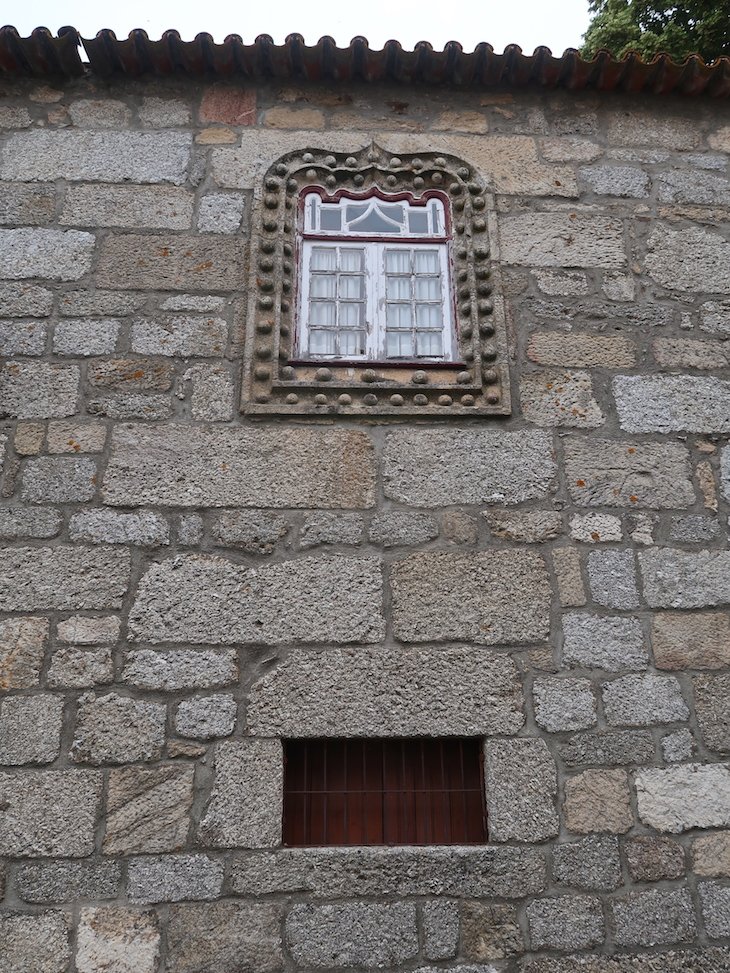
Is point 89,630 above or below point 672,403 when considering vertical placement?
below

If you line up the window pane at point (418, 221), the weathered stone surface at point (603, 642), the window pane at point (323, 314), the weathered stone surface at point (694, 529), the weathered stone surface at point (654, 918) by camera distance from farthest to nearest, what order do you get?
1. the window pane at point (418, 221)
2. the window pane at point (323, 314)
3. the weathered stone surface at point (694, 529)
4. the weathered stone surface at point (603, 642)
5. the weathered stone surface at point (654, 918)

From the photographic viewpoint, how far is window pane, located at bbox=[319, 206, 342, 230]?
12.7 ft

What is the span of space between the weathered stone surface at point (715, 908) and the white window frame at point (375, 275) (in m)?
2.21

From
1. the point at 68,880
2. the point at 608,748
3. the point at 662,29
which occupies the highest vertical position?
the point at 662,29

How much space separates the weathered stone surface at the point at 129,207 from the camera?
3693 mm

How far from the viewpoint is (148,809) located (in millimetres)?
2783

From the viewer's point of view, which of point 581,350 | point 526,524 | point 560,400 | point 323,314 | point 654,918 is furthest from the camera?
point 323,314

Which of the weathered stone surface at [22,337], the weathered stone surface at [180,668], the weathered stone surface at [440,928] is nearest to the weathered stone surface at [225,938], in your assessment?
the weathered stone surface at [440,928]

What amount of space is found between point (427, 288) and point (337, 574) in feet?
4.77

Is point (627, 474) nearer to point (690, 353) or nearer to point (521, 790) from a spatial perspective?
point (690, 353)

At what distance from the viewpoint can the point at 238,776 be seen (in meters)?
2.84

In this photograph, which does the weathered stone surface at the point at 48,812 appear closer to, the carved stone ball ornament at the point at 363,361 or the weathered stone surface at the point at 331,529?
the weathered stone surface at the point at 331,529

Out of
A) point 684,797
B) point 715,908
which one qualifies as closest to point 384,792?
point 684,797

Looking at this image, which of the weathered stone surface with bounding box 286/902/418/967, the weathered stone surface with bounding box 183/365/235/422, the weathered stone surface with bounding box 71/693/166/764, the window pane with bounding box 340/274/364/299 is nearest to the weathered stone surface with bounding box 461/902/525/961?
the weathered stone surface with bounding box 286/902/418/967
